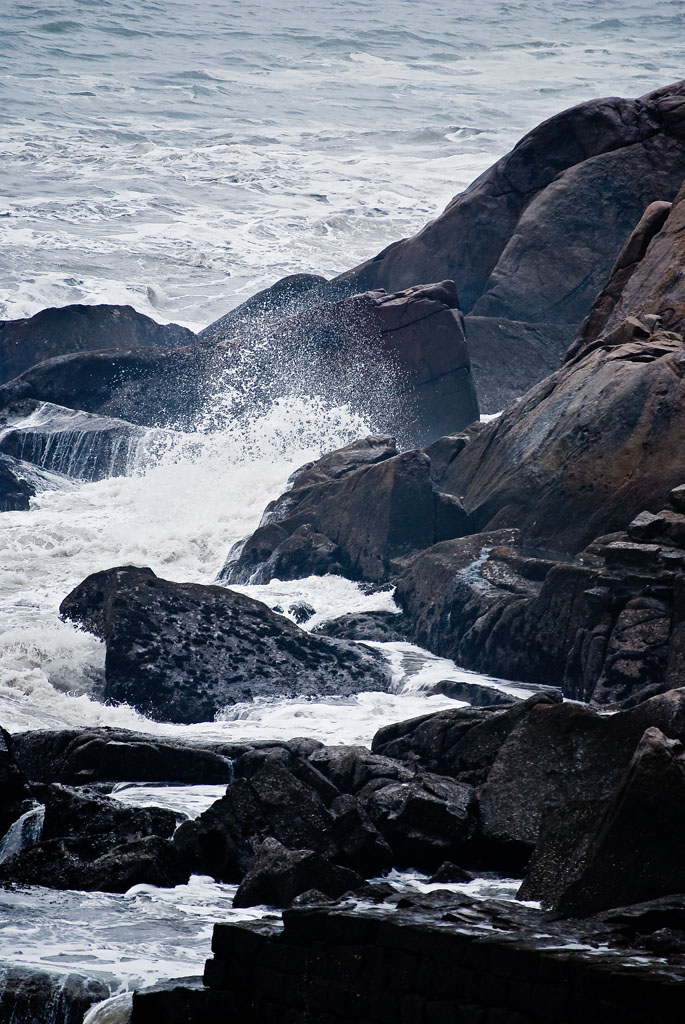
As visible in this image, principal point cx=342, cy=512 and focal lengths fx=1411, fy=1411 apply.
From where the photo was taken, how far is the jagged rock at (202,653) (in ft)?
47.3

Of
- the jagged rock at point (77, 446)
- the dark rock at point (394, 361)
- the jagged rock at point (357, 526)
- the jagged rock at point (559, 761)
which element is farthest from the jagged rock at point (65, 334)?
the jagged rock at point (559, 761)

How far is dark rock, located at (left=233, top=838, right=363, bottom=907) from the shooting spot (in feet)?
25.9

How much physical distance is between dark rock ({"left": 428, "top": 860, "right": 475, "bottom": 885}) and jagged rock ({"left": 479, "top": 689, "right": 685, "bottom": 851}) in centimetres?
42

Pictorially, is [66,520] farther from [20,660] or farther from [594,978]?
[594,978]

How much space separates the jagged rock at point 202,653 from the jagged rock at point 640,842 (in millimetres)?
7619

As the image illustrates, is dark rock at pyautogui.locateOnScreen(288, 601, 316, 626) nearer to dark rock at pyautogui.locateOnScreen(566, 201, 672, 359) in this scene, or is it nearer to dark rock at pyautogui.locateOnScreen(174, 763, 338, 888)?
dark rock at pyautogui.locateOnScreen(566, 201, 672, 359)

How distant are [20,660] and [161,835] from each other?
614 cm

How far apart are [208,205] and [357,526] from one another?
107 ft

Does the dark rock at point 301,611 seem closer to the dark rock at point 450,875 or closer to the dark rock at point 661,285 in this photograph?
the dark rock at point 661,285

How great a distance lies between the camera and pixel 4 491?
24.2m

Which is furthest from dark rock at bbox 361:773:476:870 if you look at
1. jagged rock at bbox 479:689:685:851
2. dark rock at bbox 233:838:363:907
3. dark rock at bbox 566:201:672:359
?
dark rock at bbox 566:201:672:359

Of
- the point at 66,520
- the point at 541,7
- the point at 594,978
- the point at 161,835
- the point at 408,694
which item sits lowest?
the point at 66,520

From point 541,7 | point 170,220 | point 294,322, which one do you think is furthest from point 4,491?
point 541,7

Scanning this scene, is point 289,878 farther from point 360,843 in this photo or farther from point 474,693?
point 474,693
